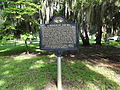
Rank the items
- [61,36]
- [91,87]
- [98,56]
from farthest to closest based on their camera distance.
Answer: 1. [98,56]
2. [91,87]
3. [61,36]

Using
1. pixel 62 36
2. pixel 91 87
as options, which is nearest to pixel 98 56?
pixel 91 87

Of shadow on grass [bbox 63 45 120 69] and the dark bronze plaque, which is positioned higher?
the dark bronze plaque

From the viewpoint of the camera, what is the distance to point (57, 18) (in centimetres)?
285

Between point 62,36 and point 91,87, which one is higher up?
point 62,36

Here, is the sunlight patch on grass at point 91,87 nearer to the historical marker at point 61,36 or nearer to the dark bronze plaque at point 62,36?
the historical marker at point 61,36

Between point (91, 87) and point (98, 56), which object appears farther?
point (98, 56)

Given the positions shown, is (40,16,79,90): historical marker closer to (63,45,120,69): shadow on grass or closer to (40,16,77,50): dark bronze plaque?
(40,16,77,50): dark bronze plaque

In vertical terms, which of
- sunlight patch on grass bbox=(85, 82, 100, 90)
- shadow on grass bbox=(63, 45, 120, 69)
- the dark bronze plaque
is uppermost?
the dark bronze plaque

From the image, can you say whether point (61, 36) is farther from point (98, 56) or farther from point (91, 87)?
point (98, 56)

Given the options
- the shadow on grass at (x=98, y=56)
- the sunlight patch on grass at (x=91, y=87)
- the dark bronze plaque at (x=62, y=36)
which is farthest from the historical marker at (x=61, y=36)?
the shadow on grass at (x=98, y=56)

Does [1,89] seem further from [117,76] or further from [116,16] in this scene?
[116,16]

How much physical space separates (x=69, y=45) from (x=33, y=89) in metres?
1.49

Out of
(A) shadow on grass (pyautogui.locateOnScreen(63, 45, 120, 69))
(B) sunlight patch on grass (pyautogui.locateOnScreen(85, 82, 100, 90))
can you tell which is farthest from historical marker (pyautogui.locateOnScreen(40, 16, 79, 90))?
(A) shadow on grass (pyautogui.locateOnScreen(63, 45, 120, 69))

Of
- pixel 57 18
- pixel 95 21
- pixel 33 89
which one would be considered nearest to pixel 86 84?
pixel 33 89
